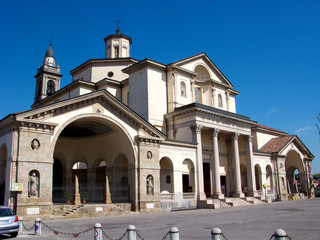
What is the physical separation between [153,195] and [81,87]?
Answer: 16267mm

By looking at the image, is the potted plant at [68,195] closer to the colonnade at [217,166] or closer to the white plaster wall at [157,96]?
the white plaster wall at [157,96]

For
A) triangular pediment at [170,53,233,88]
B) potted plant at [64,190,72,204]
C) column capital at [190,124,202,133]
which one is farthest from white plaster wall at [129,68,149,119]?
potted plant at [64,190,72,204]

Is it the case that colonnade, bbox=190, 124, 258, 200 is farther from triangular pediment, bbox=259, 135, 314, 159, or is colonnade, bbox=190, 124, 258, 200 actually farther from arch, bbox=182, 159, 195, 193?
triangular pediment, bbox=259, 135, 314, 159

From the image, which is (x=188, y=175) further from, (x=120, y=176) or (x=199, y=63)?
(x=199, y=63)

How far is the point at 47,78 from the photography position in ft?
170

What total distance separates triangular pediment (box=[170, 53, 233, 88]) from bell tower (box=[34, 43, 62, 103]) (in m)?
26.0

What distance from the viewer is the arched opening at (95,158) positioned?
2456 centimetres

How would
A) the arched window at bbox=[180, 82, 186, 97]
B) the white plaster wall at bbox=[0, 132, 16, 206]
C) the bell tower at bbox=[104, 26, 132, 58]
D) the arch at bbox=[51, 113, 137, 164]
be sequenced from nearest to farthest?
the white plaster wall at bbox=[0, 132, 16, 206] → the arch at bbox=[51, 113, 137, 164] → the arched window at bbox=[180, 82, 186, 97] → the bell tower at bbox=[104, 26, 132, 58]

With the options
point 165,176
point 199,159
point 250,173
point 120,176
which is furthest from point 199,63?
point 120,176

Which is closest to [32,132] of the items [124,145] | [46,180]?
[46,180]

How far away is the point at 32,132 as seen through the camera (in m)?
19.2

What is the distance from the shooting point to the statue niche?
1862 centimetres

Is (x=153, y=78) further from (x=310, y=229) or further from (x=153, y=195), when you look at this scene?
(x=310, y=229)

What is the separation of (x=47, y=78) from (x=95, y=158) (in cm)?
2764
